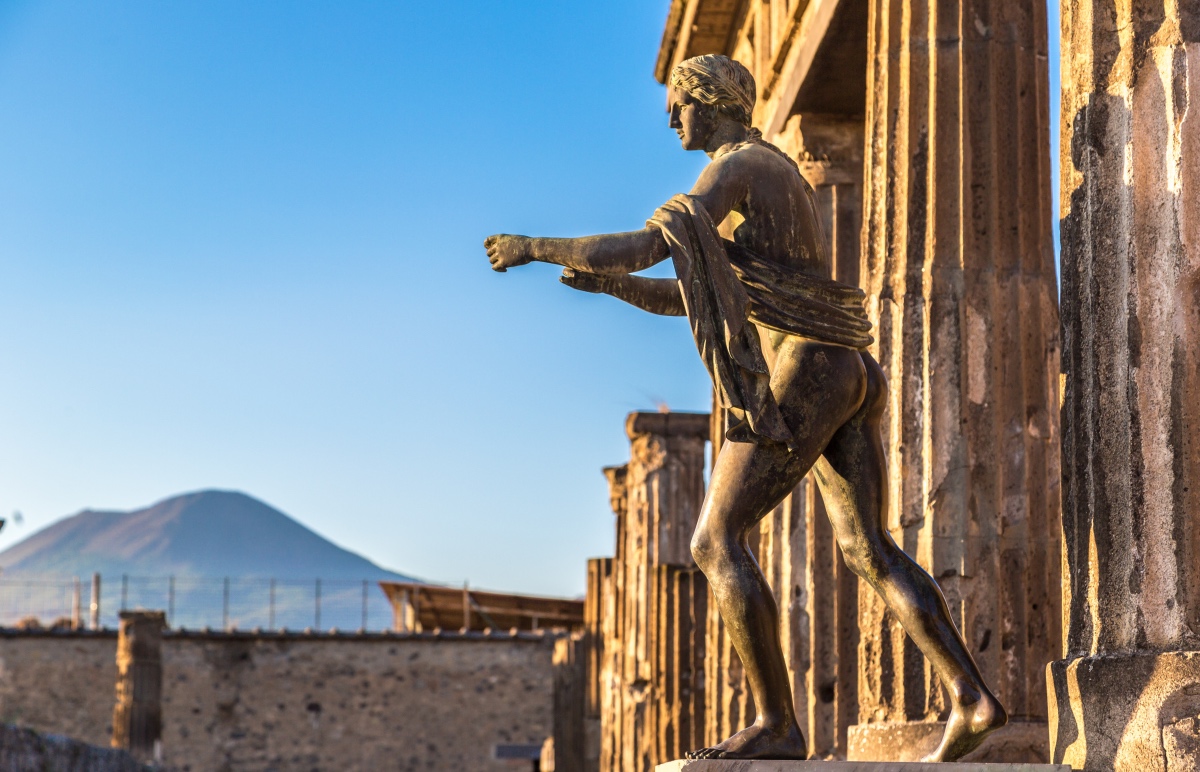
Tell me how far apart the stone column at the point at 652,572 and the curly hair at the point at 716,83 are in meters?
13.6

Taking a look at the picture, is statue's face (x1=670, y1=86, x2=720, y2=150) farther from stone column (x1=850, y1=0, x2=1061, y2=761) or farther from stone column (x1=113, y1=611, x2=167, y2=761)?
stone column (x1=113, y1=611, x2=167, y2=761)

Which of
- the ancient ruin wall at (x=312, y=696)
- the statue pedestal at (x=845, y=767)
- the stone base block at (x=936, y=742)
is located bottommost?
the ancient ruin wall at (x=312, y=696)

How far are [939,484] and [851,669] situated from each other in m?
2.19

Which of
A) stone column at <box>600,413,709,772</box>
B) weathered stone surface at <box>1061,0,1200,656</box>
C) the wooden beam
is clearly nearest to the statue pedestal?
weathered stone surface at <box>1061,0,1200,656</box>

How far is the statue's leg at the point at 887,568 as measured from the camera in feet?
18.2

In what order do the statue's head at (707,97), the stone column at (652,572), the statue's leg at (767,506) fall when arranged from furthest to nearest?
the stone column at (652,572) < the statue's head at (707,97) < the statue's leg at (767,506)

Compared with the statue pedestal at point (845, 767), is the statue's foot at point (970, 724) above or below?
above

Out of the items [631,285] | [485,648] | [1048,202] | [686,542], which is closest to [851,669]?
[1048,202]

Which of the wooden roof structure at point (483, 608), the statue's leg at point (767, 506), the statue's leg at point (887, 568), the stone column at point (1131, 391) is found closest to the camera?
the stone column at point (1131, 391)

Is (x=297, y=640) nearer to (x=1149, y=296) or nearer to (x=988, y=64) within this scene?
(x=988, y=64)

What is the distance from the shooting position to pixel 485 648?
3600 centimetres

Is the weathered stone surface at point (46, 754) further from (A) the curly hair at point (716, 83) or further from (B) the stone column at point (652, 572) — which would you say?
(A) the curly hair at point (716, 83)

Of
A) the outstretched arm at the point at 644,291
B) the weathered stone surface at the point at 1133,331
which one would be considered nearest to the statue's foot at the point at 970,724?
the weathered stone surface at the point at 1133,331

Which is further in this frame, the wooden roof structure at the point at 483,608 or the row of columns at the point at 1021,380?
the wooden roof structure at the point at 483,608
